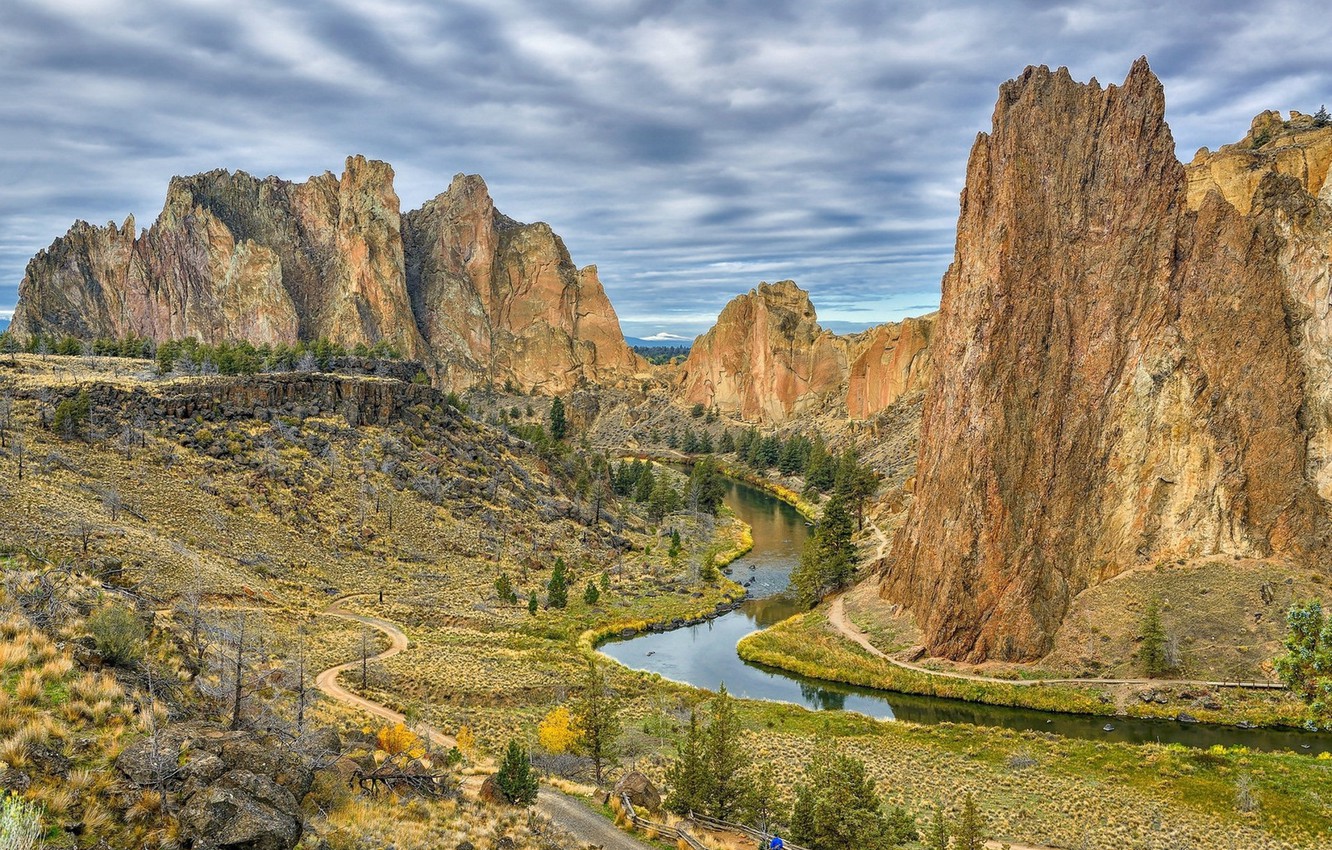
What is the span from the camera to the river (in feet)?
141

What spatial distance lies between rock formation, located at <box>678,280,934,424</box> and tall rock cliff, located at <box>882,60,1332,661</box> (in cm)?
8663

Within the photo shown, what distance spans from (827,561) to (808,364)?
119440mm

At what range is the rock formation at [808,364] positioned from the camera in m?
154

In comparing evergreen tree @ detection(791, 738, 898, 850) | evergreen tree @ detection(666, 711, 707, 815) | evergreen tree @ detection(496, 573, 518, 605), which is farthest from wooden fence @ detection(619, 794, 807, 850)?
evergreen tree @ detection(496, 573, 518, 605)

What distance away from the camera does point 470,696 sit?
134ft

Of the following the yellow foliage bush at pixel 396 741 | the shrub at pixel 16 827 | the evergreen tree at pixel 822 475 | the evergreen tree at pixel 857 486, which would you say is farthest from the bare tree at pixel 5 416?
the evergreen tree at pixel 822 475

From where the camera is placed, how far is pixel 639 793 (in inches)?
994

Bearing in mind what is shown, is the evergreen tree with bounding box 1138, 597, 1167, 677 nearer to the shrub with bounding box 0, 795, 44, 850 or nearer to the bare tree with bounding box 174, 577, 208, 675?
the bare tree with bounding box 174, 577, 208, 675

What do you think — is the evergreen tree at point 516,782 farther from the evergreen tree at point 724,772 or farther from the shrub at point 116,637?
the shrub at point 116,637

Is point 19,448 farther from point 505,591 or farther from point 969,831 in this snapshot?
point 969,831

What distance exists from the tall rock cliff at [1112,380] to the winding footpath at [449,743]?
3553 centimetres

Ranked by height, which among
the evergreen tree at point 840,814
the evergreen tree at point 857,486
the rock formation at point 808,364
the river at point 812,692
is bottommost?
the river at point 812,692

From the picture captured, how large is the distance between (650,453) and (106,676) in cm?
15779

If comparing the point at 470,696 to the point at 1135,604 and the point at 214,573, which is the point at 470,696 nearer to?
the point at 214,573
